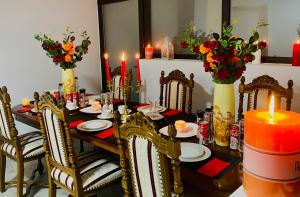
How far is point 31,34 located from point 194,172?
288cm

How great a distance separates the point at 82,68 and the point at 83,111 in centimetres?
158

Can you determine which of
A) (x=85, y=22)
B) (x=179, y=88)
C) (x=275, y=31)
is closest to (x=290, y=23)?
(x=275, y=31)

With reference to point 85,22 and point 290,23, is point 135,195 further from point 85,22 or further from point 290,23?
point 85,22

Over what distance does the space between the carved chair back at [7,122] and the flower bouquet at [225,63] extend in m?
1.42

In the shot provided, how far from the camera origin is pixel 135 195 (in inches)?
56.8

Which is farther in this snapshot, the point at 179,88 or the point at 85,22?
the point at 85,22

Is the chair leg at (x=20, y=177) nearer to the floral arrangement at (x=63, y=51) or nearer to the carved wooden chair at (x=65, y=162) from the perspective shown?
the carved wooden chair at (x=65, y=162)

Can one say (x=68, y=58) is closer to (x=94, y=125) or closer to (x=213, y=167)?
(x=94, y=125)

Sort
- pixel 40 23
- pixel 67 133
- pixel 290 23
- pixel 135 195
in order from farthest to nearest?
pixel 40 23, pixel 290 23, pixel 67 133, pixel 135 195

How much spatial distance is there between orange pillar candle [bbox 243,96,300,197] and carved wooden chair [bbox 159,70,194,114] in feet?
6.52

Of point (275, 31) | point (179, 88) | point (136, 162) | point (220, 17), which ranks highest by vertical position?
point (220, 17)

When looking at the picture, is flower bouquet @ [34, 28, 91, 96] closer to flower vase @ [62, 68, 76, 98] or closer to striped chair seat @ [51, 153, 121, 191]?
flower vase @ [62, 68, 76, 98]

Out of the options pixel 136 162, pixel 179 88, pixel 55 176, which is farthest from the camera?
pixel 179 88

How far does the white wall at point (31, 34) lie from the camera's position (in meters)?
3.28
